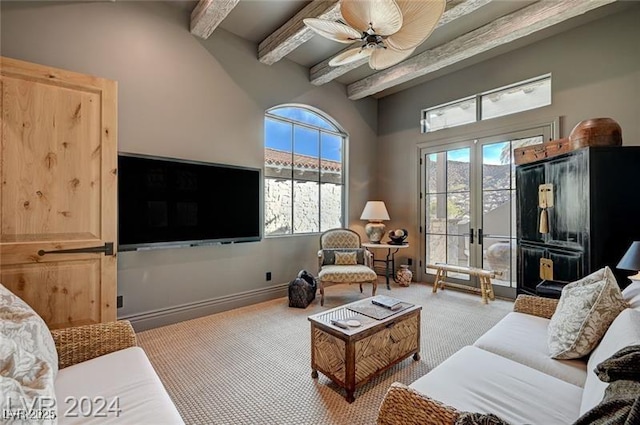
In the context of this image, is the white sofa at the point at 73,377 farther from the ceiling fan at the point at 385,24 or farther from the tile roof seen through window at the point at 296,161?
the tile roof seen through window at the point at 296,161

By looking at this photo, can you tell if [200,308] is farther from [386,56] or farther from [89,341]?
[386,56]

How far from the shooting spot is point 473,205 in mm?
4551

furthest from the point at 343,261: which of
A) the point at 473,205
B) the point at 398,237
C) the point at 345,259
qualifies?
the point at 473,205

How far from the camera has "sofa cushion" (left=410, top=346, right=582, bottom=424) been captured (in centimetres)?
116

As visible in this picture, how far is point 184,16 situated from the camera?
3328 mm

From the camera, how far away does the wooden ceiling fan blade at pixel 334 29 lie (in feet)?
7.17

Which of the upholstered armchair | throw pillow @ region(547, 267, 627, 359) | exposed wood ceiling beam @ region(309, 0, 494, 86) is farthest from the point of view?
the upholstered armchair

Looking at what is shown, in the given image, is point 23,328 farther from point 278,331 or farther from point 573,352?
point 573,352

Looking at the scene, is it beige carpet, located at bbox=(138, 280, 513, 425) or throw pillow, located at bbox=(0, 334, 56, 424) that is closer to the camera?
throw pillow, located at bbox=(0, 334, 56, 424)

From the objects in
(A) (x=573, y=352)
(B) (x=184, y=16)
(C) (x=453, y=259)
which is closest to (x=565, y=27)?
(C) (x=453, y=259)

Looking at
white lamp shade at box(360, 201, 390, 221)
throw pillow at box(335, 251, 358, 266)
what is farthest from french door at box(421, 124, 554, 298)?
throw pillow at box(335, 251, 358, 266)

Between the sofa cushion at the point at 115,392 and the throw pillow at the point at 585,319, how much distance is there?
1863 mm

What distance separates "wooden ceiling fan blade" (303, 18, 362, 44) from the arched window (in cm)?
194

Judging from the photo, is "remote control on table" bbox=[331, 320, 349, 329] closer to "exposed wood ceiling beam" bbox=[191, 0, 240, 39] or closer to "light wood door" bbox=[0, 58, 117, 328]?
"light wood door" bbox=[0, 58, 117, 328]
